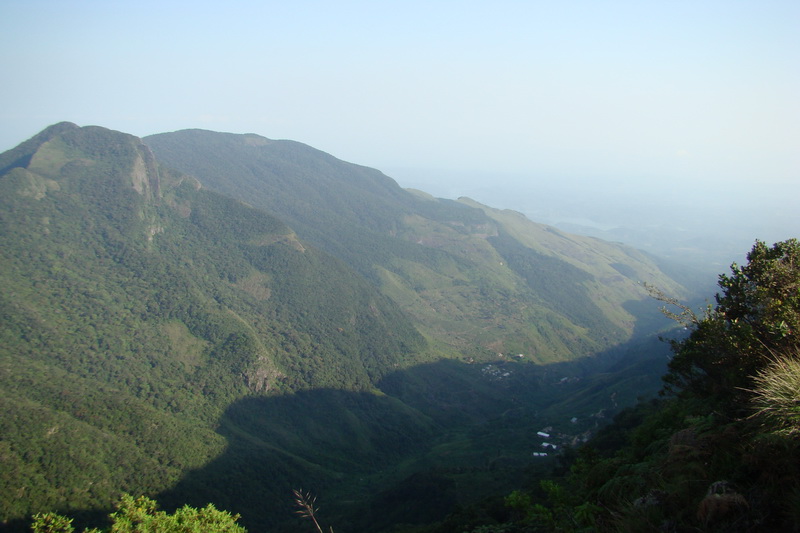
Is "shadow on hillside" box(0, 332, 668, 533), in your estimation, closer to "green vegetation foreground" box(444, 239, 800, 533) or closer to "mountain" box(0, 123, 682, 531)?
"mountain" box(0, 123, 682, 531)

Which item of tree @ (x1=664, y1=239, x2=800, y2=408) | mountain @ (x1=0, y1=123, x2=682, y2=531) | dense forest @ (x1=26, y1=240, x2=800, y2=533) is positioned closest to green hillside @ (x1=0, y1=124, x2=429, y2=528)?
mountain @ (x1=0, y1=123, x2=682, y2=531)

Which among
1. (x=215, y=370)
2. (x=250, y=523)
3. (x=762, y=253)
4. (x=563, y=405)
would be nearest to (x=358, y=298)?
(x=215, y=370)

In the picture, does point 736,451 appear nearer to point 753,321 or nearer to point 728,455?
point 728,455

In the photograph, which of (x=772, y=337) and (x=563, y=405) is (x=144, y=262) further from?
(x=772, y=337)

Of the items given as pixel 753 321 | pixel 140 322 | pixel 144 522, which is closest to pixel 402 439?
pixel 140 322

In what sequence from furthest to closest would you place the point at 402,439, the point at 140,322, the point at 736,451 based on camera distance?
the point at 140,322 < the point at 402,439 < the point at 736,451
